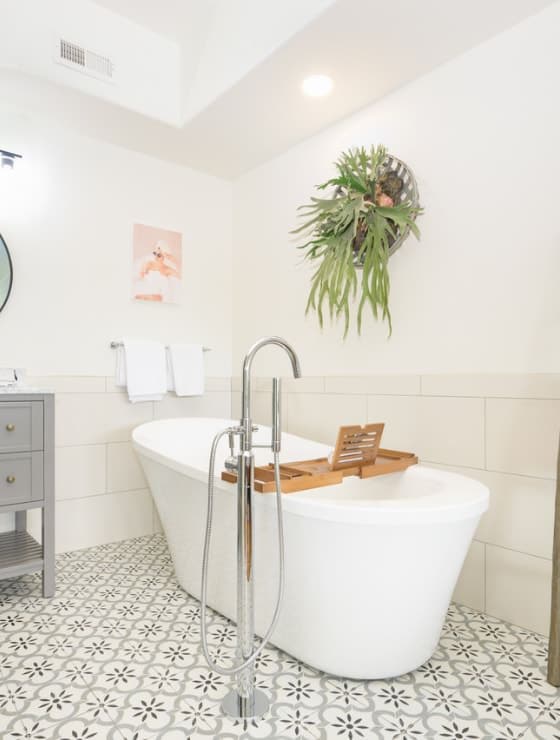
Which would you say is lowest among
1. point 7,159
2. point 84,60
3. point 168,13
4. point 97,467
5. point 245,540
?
point 97,467

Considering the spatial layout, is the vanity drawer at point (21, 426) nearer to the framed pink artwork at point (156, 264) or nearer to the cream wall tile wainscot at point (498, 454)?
the framed pink artwork at point (156, 264)

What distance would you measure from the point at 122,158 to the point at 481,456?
2438 millimetres

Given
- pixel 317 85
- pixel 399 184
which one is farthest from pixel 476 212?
pixel 317 85

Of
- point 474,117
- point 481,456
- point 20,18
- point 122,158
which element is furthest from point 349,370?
point 20,18

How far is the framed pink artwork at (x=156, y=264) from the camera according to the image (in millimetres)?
2941

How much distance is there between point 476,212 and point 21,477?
212 cm

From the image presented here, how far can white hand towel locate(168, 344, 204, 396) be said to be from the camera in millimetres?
2943

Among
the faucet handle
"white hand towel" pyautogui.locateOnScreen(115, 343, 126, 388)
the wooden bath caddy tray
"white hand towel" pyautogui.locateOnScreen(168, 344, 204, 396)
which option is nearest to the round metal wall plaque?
the wooden bath caddy tray

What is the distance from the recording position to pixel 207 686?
1491 millimetres

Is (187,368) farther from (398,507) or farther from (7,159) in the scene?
(398,507)

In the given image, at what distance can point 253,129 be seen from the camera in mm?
2705

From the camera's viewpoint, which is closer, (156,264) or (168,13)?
(168,13)

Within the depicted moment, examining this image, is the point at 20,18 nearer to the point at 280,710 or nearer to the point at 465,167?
the point at 465,167

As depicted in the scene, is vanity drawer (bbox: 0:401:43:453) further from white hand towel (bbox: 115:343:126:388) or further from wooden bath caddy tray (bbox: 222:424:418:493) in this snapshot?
wooden bath caddy tray (bbox: 222:424:418:493)
